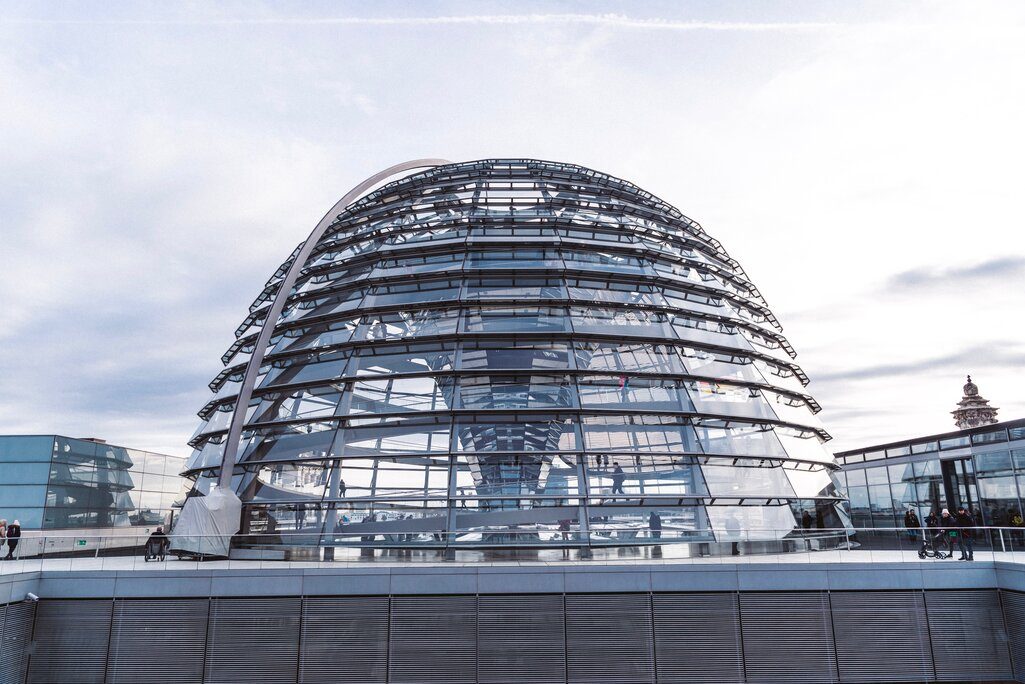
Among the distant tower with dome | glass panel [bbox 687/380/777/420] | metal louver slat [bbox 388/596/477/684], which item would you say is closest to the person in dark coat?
metal louver slat [bbox 388/596/477/684]

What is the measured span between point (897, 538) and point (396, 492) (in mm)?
12130

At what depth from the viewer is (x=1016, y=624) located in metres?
13.4

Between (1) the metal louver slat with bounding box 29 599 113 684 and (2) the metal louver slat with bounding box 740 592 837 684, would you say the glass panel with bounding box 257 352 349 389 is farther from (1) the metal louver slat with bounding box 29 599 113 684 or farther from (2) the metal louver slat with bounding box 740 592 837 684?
(2) the metal louver slat with bounding box 740 592 837 684

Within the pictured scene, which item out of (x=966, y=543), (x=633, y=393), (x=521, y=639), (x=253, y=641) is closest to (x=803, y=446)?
(x=966, y=543)

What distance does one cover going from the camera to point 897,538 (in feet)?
53.6

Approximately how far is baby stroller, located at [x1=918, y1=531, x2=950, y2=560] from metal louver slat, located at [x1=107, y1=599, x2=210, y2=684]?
50.1 ft

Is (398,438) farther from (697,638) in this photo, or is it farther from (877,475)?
(877,475)

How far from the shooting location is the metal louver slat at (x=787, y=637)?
13227 mm

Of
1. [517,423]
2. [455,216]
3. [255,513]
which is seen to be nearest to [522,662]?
[517,423]

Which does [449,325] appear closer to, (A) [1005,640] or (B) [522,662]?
(B) [522,662]

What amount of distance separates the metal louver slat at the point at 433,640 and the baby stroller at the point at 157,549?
670 cm

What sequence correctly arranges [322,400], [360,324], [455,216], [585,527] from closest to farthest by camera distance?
[585,527]
[322,400]
[360,324]
[455,216]

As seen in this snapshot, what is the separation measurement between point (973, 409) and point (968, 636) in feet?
411

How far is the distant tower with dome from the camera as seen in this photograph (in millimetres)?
116375
